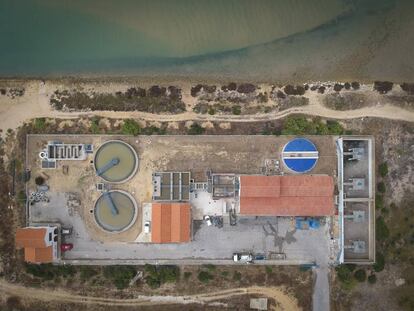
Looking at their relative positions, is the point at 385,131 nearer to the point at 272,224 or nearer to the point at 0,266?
the point at 272,224

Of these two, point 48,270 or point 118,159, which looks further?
point 118,159

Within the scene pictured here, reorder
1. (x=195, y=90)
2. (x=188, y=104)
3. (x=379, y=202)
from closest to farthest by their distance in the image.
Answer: (x=379, y=202), (x=188, y=104), (x=195, y=90)

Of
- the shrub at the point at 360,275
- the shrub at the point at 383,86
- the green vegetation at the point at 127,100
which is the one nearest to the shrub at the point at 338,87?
the shrub at the point at 383,86

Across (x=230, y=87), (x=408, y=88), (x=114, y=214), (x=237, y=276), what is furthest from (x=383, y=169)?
(x=114, y=214)

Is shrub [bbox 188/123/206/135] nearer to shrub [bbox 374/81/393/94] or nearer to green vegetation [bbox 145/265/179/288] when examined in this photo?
green vegetation [bbox 145/265/179/288]

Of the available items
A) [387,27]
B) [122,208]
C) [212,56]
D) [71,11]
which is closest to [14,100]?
[71,11]

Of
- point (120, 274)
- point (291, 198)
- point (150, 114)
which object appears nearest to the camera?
point (291, 198)

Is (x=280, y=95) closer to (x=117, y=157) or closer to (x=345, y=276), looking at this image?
(x=117, y=157)
